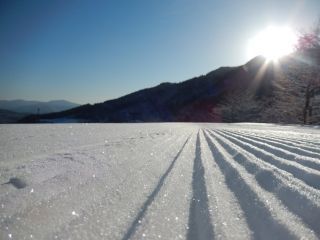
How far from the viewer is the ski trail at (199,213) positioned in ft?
5.01

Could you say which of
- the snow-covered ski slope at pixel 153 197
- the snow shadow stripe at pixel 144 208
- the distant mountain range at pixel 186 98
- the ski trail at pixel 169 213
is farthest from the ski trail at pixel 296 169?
the distant mountain range at pixel 186 98

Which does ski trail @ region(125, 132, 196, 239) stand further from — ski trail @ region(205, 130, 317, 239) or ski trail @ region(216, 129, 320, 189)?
ski trail @ region(216, 129, 320, 189)

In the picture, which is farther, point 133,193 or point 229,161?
point 229,161

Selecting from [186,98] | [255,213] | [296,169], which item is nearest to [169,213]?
[255,213]

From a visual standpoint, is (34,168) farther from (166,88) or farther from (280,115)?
(166,88)

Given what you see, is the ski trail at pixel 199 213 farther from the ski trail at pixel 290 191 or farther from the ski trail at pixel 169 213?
the ski trail at pixel 290 191

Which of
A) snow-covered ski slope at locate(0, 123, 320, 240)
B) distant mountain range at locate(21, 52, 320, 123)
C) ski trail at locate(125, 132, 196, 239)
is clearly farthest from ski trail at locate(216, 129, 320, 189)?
distant mountain range at locate(21, 52, 320, 123)

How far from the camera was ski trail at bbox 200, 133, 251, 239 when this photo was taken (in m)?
1.54

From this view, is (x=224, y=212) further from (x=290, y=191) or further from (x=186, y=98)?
(x=186, y=98)

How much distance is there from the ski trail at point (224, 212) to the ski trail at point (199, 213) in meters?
0.03

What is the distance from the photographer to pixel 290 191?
6.98 ft

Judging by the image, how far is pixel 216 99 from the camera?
101062 mm

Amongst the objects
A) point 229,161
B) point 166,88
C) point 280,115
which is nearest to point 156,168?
point 229,161

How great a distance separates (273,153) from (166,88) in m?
120
